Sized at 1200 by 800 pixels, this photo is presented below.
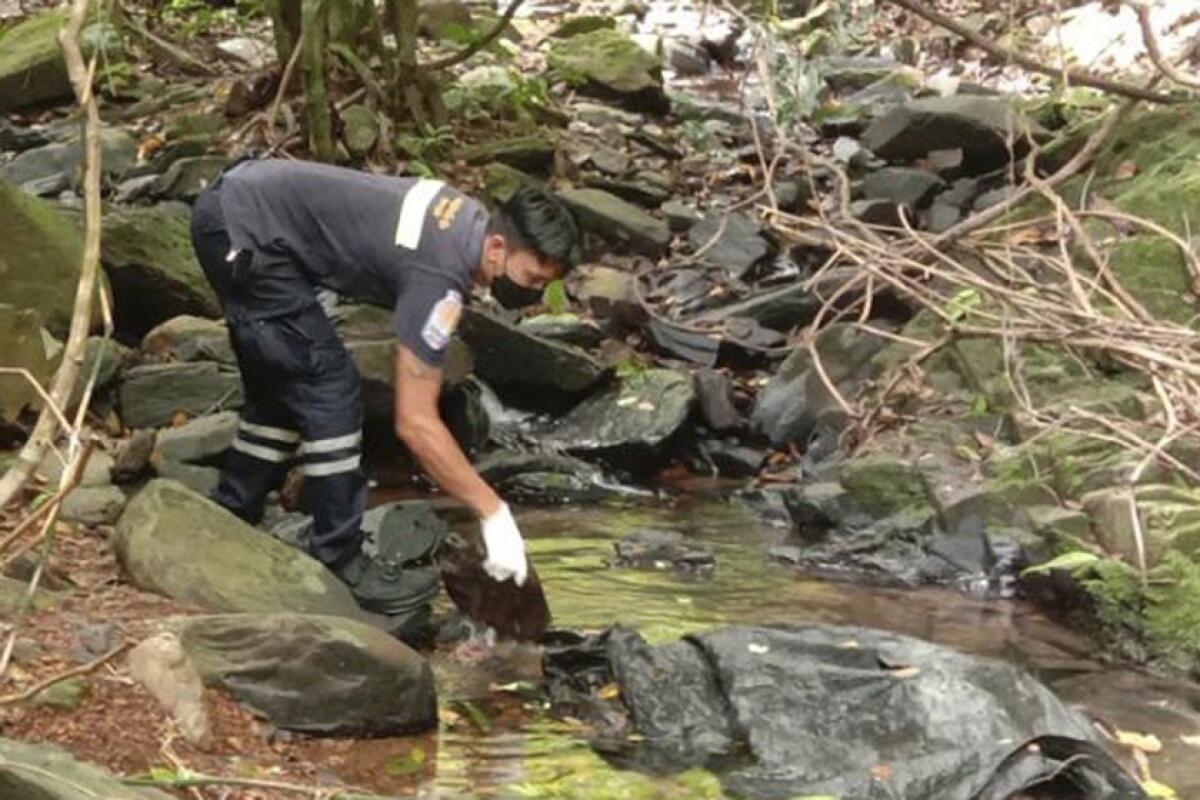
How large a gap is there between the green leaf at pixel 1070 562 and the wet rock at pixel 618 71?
839 cm

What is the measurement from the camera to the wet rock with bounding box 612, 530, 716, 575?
26.4ft

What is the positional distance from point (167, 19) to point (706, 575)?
9824 mm

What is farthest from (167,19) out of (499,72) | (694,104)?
(694,104)

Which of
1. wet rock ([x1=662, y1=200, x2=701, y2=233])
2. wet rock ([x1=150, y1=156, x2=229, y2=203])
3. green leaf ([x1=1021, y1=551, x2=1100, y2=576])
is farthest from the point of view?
wet rock ([x1=662, y1=200, x2=701, y2=233])

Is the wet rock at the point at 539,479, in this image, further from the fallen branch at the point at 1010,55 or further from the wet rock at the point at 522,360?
the fallen branch at the point at 1010,55

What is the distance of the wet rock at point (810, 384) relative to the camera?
10.2 metres

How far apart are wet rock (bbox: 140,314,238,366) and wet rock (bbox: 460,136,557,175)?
A: 3593 mm

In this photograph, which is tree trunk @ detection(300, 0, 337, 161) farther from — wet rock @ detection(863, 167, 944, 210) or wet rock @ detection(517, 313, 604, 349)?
wet rock @ detection(863, 167, 944, 210)

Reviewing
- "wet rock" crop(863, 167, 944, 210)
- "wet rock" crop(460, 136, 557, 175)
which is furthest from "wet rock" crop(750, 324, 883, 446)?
"wet rock" crop(460, 136, 557, 175)

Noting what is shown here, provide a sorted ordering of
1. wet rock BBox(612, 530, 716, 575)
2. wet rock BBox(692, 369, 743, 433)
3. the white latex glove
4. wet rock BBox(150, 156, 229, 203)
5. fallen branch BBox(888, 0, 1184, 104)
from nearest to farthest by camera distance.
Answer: the white latex glove
fallen branch BBox(888, 0, 1184, 104)
wet rock BBox(612, 530, 716, 575)
wet rock BBox(692, 369, 743, 433)
wet rock BBox(150, 156, 229, 203)

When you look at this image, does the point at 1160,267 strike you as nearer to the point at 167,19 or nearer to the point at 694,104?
the point at 694,104

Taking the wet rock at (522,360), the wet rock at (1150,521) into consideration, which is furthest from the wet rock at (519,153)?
the wet rock at (1150,521)

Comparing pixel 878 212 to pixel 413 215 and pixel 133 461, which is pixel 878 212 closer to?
pixel 133 461

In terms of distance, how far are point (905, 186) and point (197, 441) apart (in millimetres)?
6154
